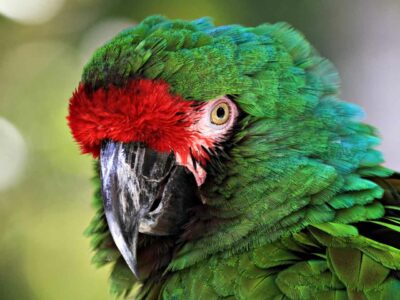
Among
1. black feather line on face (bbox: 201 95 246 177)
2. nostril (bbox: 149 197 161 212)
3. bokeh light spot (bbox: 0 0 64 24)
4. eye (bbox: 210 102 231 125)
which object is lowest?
nostril (bbox: 149 197 161 212)

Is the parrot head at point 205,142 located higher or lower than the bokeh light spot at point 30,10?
lower

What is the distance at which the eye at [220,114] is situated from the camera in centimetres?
128

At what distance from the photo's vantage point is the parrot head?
1245 millimetres

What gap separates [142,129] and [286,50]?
0.44 m

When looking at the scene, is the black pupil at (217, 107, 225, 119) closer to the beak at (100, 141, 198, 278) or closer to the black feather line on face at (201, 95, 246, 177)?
the black feather line on face at (201, 95, 246, 177)

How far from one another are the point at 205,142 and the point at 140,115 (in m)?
0.17

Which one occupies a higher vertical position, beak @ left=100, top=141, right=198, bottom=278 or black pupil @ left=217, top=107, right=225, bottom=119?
black pupil @ left=217, top=107, right=225, bottom=119

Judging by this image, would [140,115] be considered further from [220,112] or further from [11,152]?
[11,152]

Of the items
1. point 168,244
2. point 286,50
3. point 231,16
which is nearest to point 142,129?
point 168,244

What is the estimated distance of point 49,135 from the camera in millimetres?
3561

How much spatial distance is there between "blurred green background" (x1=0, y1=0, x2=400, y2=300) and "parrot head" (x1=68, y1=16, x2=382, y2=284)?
211cm

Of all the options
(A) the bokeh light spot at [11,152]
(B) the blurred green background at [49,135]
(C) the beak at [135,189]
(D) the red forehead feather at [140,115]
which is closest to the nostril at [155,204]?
(C) the beak at [135,189]

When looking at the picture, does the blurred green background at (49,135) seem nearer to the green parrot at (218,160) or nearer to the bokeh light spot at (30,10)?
the bokeh light spot at (30,10)

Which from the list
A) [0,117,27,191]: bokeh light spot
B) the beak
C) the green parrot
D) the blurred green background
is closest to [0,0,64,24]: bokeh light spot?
the blurred green background
